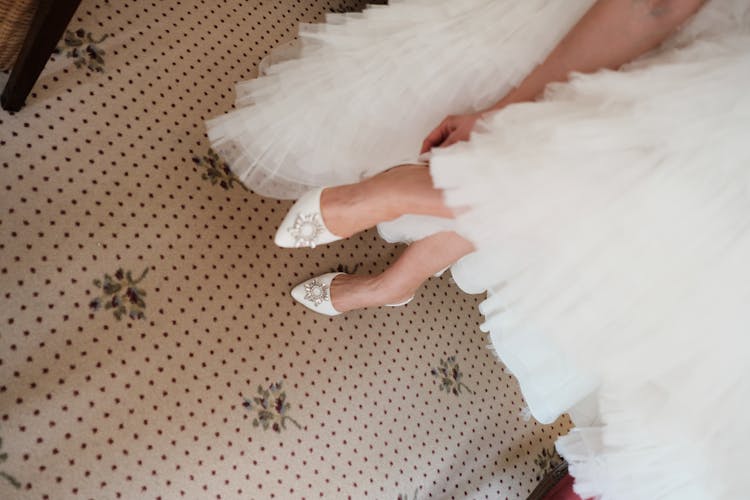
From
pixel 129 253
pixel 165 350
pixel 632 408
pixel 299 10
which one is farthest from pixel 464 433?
pixel 299 10

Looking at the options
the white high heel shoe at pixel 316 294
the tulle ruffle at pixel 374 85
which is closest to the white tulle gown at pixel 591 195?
the tulle ruffle at pixel 374 85

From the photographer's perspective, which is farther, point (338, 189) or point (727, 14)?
point (338, 189)

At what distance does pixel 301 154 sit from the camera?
1.01 metres

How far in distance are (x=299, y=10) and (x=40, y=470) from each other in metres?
1.19

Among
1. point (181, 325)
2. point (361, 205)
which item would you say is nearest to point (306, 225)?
point (361, 205)

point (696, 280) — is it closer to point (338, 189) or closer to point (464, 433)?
point (338, 189)

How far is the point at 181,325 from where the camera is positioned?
1.01 meters

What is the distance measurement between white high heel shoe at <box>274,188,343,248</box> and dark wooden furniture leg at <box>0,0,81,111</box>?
45 cm

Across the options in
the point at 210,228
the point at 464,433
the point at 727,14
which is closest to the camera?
the point at 727,14

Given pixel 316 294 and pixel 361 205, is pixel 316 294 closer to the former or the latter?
pixel 316 294

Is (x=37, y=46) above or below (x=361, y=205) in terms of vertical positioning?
above

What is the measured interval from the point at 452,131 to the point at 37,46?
0.68 m

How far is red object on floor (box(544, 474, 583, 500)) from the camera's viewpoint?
106 cm

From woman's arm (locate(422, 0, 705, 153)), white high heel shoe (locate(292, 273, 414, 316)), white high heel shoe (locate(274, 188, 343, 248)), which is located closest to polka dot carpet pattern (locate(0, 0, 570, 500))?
white high heel shoe (locate(292, 273, 414, 316))
